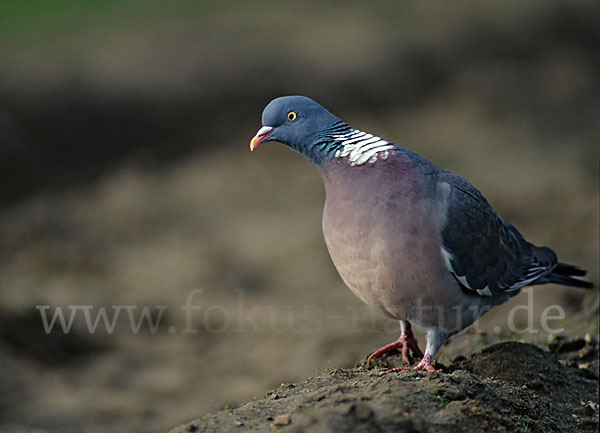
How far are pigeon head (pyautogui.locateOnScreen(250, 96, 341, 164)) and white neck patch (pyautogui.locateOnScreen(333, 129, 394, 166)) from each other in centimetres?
14

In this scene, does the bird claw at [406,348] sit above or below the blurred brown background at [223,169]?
below

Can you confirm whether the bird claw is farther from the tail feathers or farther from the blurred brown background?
the tail feathers

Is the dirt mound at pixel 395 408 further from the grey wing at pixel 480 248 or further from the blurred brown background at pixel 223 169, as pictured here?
the blurred brown background at pixel 223 169

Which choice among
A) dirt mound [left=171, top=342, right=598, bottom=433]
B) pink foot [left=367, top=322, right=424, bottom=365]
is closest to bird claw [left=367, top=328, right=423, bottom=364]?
pink foot [left=367, top=322, right=424, bottom=365]

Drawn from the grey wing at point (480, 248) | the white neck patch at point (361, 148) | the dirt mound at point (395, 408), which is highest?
the white neck patch at point (361, 148)

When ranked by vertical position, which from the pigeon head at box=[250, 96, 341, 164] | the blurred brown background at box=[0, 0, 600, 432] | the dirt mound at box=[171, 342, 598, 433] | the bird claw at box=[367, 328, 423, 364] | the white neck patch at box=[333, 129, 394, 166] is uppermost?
the blurred brown background at box=[0, 0, 600, 432]

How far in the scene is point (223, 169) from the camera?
46.5 ft

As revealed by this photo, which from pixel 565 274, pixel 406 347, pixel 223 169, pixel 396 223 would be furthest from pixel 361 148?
pixel 223 169

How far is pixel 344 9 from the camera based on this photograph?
18844mm

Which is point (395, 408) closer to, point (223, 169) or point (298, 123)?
point (298, 123)

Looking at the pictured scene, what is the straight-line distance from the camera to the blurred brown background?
8297mm

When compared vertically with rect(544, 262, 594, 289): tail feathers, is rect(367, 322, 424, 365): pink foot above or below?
below

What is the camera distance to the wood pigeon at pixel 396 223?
4.49m

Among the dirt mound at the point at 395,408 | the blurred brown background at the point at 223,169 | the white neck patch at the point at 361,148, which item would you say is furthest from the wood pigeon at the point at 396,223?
the blurred brown background at the point at 223,169
